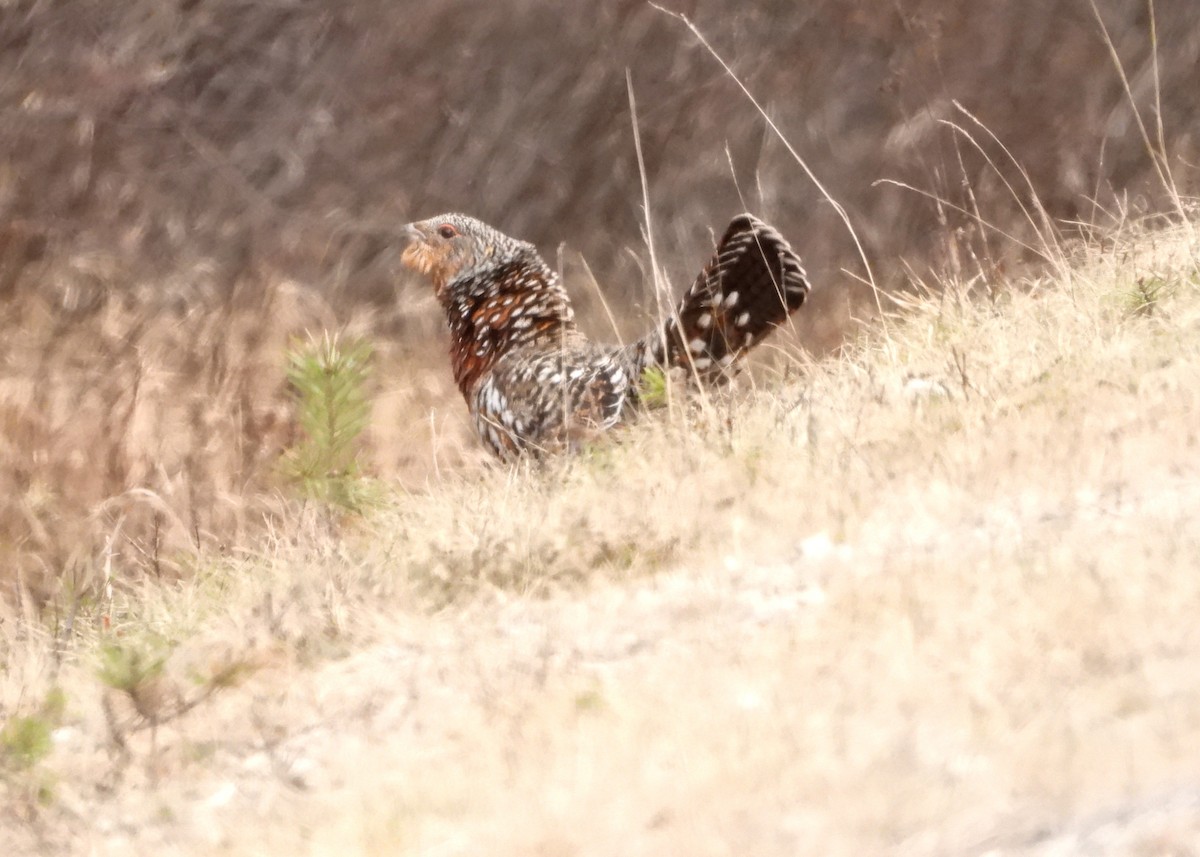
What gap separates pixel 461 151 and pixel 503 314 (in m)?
2.46

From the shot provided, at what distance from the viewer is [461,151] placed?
24.0ft

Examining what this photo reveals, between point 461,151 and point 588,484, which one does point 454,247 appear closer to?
point 588,484

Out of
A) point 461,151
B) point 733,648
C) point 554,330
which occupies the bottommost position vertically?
point 733,648

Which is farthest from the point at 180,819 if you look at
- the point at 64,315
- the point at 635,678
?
the point at 64,315

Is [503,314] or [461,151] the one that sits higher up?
[461,151]

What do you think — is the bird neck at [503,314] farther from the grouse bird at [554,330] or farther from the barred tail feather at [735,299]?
the barred tail feather at [735,299]

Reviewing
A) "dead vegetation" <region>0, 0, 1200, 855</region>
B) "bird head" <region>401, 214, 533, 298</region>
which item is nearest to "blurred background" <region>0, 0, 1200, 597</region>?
"dead vegetation" <region>0, 0, 1200, 855</region>

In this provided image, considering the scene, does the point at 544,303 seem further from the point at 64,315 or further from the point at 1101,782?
the point at 1101,782

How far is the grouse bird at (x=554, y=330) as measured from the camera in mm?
4395

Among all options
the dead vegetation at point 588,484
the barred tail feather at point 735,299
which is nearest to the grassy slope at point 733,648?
the dead vegetation at point 588,484

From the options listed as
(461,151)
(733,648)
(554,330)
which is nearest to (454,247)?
(554,330)

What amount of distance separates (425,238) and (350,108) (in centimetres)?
219

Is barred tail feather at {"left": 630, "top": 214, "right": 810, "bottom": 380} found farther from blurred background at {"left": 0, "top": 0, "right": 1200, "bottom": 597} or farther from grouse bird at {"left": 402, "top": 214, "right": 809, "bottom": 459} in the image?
blurred background at {"left": 0, "top": 0, "right": 1200, "bottom": 597}

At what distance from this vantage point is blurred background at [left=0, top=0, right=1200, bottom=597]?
680cm
